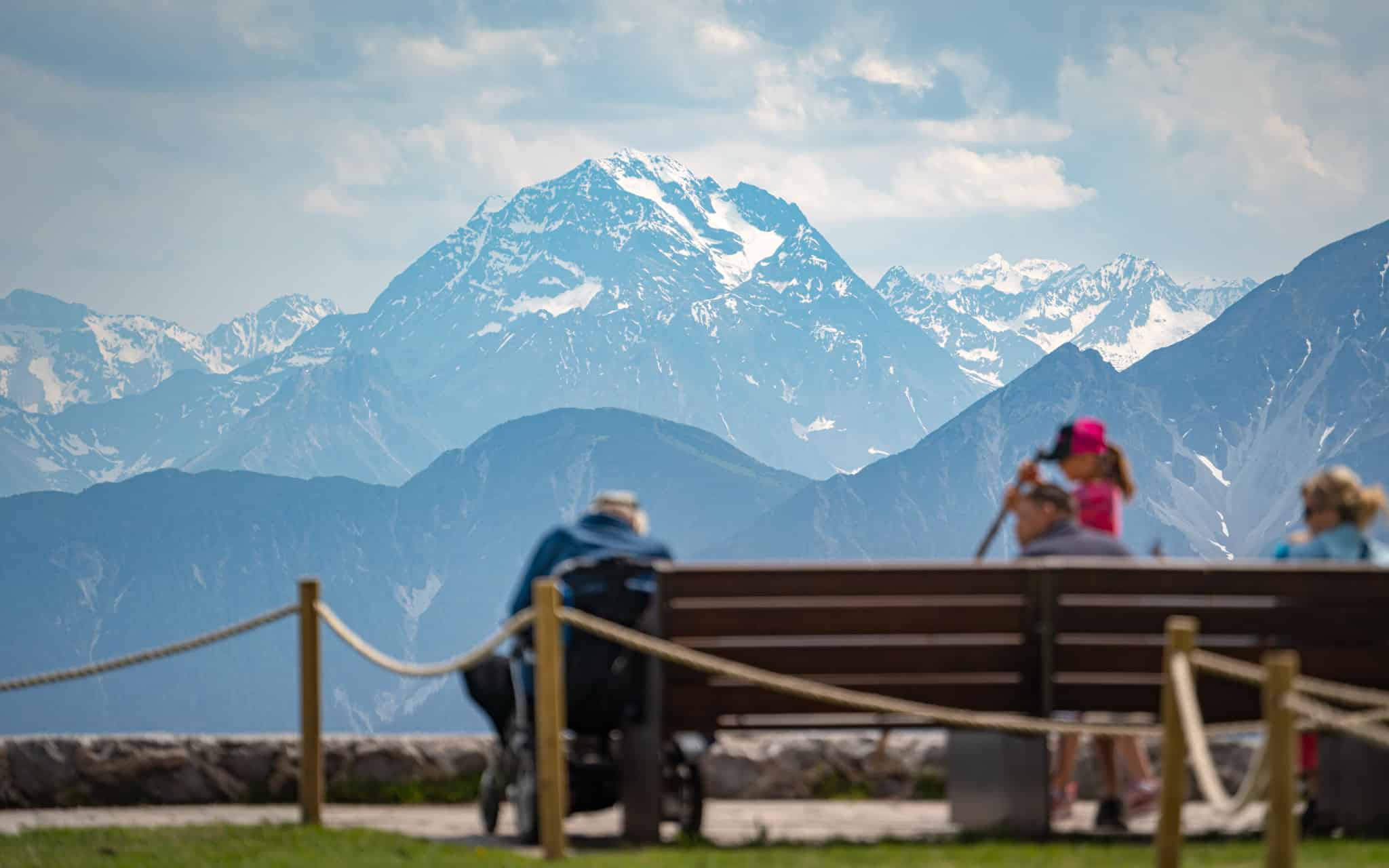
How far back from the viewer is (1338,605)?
640cm

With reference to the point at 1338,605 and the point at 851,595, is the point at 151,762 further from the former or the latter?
the point at 1338,605

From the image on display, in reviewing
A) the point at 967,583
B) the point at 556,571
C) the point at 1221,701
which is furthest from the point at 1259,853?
the point at 556,571

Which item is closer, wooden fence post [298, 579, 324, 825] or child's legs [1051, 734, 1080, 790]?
child's legs [1051, 734, 1080, 790]

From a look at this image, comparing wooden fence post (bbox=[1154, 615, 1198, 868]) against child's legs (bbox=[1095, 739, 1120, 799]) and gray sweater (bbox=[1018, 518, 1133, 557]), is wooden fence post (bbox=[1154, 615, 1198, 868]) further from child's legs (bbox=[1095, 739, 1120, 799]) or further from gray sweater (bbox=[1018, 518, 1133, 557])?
gray sweater (bbox=[1018, 518, 1133, 557])

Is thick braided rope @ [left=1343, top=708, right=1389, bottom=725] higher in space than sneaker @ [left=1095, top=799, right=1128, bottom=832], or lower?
higher

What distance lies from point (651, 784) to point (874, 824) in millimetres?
1112

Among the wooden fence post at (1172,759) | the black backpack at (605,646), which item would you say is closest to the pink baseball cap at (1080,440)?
the black backpack at (605,646)

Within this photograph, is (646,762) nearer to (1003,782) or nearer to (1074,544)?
(1003,782)

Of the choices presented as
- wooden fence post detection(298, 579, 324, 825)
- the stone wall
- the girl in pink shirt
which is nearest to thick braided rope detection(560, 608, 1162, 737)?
wooden fence post detection(298, 579, 324, 825)

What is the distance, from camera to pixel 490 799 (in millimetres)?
7012

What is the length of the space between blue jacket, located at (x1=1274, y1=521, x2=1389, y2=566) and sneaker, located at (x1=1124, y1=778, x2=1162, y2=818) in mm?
1119

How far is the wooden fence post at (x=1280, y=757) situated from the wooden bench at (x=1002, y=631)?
1.77 meters

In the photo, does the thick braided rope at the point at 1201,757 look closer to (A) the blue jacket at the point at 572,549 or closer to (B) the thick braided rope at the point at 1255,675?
(B) the thick braided rope at the point at 1255,675

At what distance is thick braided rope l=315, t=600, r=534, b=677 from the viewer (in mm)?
6195
